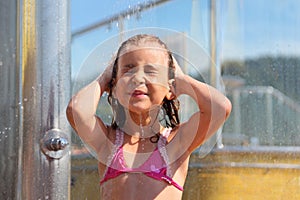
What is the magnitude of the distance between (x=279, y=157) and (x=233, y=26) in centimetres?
71

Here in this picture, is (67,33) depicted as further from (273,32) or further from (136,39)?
(273,32)

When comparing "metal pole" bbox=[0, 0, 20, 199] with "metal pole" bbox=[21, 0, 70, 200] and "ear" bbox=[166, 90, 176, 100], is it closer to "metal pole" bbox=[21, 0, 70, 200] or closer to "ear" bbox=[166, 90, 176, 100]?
"metal pole" bbox=[21, 0, 70, 200]

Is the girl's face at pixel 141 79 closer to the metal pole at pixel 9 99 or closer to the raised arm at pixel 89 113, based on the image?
the raised arm at pixel 89 113

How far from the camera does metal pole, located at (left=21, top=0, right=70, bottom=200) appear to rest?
125 centimetres

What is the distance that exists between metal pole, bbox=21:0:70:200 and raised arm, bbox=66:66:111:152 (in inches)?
2.5

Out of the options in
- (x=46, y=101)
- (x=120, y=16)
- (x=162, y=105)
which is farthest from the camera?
(x=120, y=16)

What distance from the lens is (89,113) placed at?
54.6 inches

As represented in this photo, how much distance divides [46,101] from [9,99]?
186 millimetres

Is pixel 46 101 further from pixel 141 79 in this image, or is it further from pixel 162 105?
pixel 162 105

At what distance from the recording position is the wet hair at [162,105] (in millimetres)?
1409

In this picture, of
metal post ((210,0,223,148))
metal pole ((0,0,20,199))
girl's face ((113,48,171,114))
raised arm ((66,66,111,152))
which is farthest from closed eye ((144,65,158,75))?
metal post ((210,0,223,148))

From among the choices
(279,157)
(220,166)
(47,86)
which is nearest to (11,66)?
(47,86)

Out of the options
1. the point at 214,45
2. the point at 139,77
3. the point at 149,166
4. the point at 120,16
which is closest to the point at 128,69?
the point at 139,77

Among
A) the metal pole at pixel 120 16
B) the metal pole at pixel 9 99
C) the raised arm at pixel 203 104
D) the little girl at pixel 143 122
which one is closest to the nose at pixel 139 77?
the little girl at pixel 143 122
